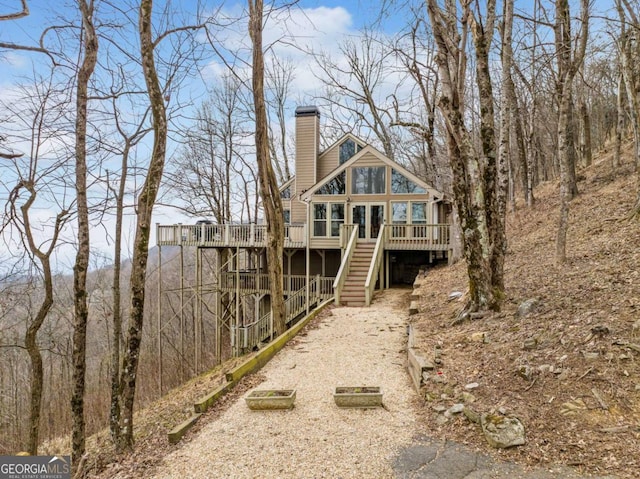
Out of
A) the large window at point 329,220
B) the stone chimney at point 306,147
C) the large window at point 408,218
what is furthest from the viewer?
the stone chimney at point 306,147

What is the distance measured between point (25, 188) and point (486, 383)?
9.96 m

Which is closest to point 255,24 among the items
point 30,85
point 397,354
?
point 30,85

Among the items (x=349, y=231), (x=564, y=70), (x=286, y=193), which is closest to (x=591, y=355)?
(x=564, y=70)

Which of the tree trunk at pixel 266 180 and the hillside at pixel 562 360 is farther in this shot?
the tree trunk at pixel 266 180

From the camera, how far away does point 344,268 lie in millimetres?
12852

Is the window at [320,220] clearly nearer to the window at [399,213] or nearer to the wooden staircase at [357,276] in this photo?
the wooden staircase at [357,276]

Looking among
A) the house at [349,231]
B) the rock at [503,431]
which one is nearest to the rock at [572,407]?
the rock at [503,431]

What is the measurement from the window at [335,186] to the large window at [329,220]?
0.54 m

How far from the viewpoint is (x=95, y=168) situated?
9.89 meters

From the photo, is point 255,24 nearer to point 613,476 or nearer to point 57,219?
point 57,219

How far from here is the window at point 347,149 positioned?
62.0ft

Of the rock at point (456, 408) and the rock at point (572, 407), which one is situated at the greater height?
the rock at point (572, 407)

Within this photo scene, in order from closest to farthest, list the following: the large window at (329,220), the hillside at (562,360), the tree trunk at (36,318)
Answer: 1. the hillside at (562,360)
2. the tree trunk at (36,318)
3. the large window at (329,220)

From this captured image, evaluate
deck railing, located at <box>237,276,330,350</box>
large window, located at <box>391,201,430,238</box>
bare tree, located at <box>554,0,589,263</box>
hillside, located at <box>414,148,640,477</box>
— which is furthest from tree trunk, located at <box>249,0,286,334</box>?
large window, located at <box>391,201,430,238</box>
